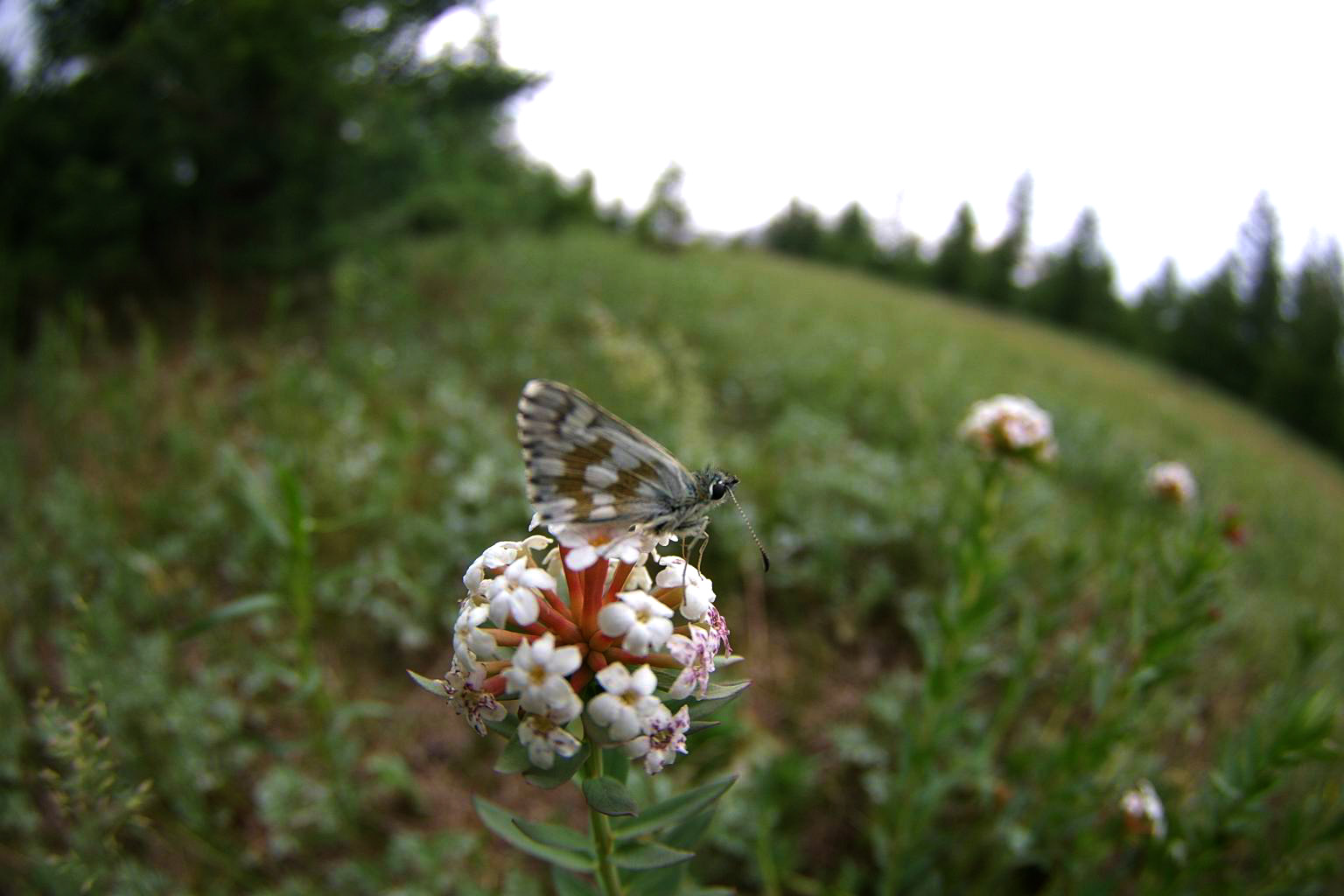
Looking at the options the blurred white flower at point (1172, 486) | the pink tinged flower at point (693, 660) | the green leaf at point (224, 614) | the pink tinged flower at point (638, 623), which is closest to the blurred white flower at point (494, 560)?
the pink tinged flower at point (638, 623)

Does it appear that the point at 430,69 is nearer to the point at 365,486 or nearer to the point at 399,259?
the point at 399,259

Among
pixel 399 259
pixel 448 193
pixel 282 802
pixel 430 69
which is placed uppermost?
pixel 430 69

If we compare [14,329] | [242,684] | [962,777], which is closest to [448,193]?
[14,329]

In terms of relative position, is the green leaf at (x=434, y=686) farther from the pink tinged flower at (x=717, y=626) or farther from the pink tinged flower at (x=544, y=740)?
the pink tinged flower at (x=717, y=626)

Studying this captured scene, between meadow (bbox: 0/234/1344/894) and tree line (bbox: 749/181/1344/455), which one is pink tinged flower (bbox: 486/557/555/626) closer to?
meadow (bbox: 0/234/1344/894)

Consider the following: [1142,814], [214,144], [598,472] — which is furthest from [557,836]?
[214,144]

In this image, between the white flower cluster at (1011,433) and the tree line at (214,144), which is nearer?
the white flower cluster at (1011,433)
